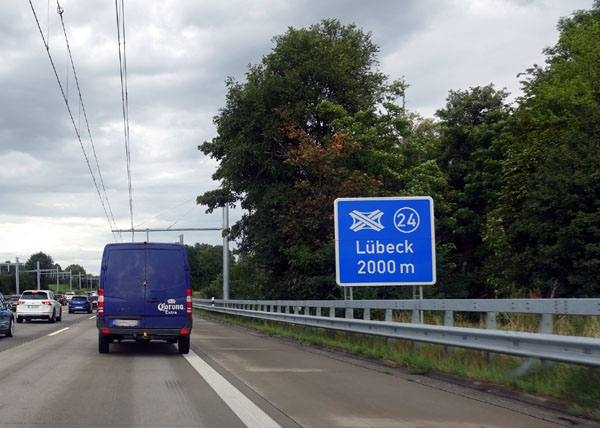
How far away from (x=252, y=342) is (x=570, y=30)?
37.4 metres

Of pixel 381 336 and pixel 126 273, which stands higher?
pixel 126 273

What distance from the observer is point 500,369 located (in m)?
9.40

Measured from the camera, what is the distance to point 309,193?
33.1 metres

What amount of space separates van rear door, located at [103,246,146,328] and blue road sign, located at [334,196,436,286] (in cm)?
496

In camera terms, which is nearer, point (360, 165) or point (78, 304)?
point (360, 165)

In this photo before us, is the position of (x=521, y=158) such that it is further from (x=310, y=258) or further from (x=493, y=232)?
(x=310, y=258)

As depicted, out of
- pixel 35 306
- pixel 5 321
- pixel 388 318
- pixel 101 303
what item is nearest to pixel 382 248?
pixel 388 318

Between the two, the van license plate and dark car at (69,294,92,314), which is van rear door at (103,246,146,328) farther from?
dark car at (69,294,92,314)

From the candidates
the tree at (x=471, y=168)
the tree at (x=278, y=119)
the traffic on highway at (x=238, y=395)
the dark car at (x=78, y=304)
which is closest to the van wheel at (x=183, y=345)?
the traffic on highway at (x=238, y=395)

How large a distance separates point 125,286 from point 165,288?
31.6 inches

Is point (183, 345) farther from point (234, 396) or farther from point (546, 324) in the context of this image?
point (546, 324)

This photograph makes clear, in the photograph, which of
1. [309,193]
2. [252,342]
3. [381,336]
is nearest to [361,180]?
[309,193]

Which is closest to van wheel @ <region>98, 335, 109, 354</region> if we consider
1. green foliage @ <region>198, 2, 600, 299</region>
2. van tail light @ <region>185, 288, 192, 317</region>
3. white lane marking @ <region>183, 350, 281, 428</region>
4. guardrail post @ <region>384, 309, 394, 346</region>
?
van tail light @ <region>185, 288, 192, 317</region>

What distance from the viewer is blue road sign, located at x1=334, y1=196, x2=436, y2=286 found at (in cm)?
1692
